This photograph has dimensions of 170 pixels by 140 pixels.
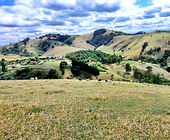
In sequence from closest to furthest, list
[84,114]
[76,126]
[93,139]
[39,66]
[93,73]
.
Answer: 1. [93,139]
2. [76,126]
3. [84,114]
4. [93,73]
5. [39,66]

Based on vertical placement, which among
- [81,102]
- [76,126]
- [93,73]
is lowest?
[93,73]

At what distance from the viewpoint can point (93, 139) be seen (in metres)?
18.6

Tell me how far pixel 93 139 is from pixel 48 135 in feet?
8.28

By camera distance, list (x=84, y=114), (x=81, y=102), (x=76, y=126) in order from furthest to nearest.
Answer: (x=81, y=102)
(x=84, y=114)
(x=76, y=126)

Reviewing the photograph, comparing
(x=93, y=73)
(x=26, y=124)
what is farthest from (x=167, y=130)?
(x=93, y=73)

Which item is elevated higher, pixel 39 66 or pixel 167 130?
pixel 167 130

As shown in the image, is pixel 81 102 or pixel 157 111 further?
pixel 81 102

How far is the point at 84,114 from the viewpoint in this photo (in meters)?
26.7

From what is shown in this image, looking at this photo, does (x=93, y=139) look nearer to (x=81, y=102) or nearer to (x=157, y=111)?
(x=157, y=111)

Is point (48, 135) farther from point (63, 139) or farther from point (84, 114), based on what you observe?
point (84, 114)

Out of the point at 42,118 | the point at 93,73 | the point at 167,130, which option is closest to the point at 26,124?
the point at 42,118

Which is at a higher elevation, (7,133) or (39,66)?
(7,133)

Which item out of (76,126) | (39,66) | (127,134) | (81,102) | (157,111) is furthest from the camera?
(39,66)

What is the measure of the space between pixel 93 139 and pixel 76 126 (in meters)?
3.70
